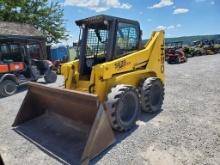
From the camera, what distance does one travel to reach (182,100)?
6625 mm

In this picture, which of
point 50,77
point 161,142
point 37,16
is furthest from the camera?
point 37,16

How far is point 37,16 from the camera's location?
87.9ft

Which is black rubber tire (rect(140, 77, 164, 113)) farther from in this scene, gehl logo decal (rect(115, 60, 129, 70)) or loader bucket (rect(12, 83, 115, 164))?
loader bucket (rect(12, 83, 115, 164))

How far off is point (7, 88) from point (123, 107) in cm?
600

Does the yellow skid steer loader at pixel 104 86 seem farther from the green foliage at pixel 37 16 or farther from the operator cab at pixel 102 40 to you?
the green foliage at pixel 37 16

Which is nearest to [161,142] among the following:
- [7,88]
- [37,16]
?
[7,88]

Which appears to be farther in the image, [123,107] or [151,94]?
[151,94]

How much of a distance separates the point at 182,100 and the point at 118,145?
332 cm

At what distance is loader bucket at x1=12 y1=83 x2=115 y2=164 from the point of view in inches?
138

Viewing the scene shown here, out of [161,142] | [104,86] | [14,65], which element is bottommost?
[161,142]

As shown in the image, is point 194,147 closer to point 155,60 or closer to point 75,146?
point 75,146

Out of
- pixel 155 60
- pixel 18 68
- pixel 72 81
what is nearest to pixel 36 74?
pixel 18 68

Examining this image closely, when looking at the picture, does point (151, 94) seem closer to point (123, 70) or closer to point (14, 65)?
point (123, 70)

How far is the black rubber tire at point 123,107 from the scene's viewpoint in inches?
165
